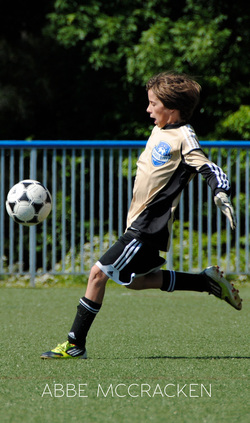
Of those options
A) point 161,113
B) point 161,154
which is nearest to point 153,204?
point 161,154

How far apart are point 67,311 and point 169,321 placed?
1188 millimetres

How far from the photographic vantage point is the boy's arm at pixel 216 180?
4.35 metres

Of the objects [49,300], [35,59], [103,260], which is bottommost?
[49,300]

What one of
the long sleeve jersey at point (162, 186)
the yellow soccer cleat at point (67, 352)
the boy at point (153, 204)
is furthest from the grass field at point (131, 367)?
the long sleeve jersey at point (162, 186)

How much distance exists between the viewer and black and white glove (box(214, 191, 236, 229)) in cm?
431

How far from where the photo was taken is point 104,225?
10180 mm

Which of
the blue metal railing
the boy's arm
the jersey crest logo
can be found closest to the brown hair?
the jersey crest logo

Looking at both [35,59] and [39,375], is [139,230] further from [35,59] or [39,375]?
[35,59]

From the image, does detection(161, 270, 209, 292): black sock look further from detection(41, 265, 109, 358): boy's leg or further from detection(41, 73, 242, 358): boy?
detection(41, 265, 109, 358): boy's leg

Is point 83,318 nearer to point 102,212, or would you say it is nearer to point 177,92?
point 177,92

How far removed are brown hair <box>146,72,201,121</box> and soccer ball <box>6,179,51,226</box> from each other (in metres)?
1.41

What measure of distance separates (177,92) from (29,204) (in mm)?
1610

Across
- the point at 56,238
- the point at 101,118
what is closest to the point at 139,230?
the point at 56,238

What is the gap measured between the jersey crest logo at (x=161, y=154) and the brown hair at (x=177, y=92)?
293 mm
